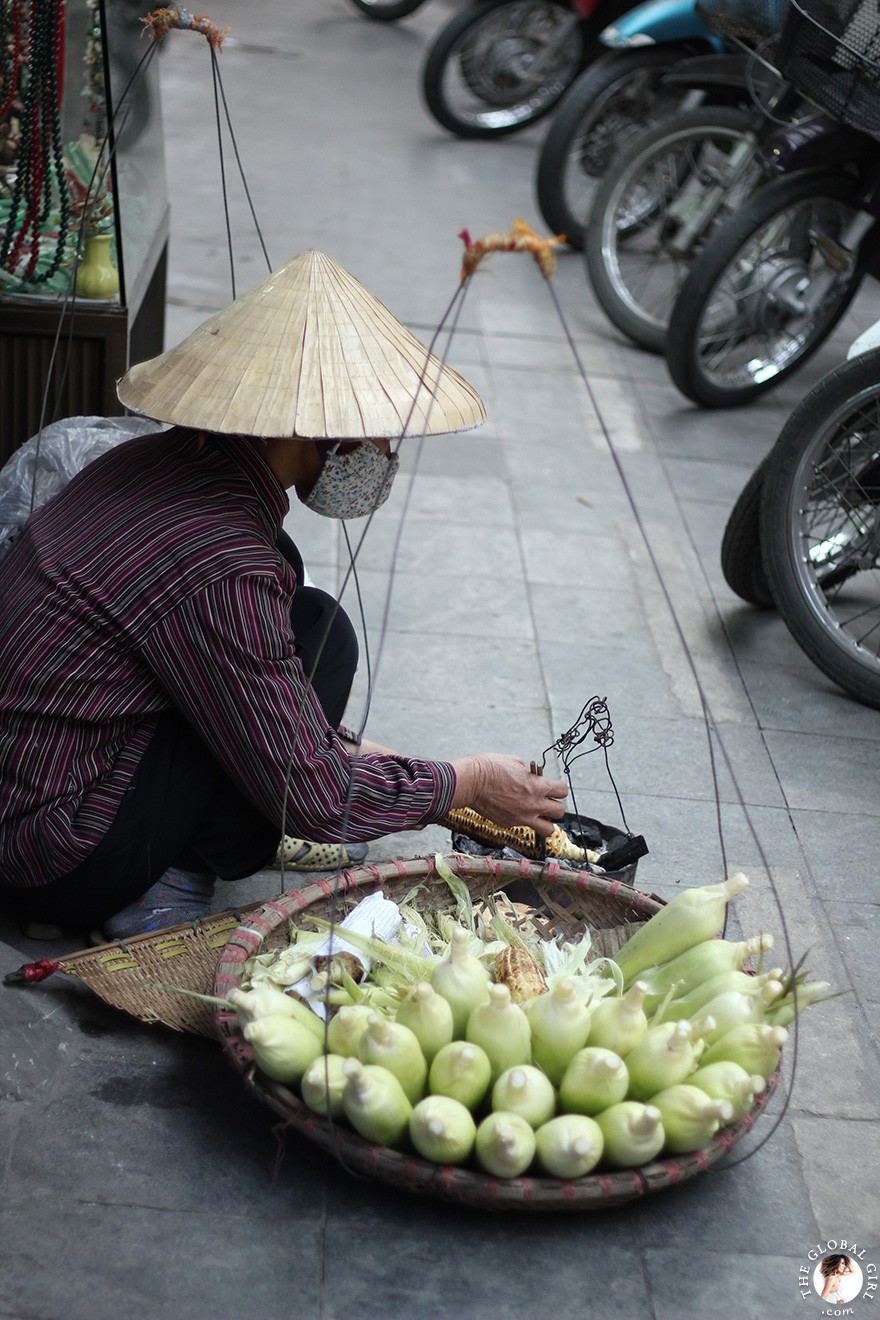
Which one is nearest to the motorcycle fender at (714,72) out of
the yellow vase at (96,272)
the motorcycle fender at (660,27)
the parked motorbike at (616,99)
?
the parked motorbike at (616,99)

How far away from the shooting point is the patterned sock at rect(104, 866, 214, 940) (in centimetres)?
223

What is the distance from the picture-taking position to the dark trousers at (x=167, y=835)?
2100mm

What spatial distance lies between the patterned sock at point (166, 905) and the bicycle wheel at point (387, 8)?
8.53 metres

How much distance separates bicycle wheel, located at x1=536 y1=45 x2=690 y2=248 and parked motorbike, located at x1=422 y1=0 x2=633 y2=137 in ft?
3.98

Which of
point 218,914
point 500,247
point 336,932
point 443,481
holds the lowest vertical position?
point 443,481

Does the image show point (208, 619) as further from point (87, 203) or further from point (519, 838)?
point (87, 203)

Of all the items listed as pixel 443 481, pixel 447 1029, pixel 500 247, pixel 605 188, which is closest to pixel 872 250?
pixel 605 188

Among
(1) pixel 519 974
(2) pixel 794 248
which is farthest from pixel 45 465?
(2) pixel 794 248

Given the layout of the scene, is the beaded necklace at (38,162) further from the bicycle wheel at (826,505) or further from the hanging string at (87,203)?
the bicycle wheel at (826,505)

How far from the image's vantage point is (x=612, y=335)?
5285 mm

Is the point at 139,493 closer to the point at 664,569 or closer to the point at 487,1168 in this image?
the point at 487,1168

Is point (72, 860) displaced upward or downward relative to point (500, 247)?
downward

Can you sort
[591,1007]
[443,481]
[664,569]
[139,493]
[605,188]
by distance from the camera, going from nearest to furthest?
[591,1007] < [139,493] < [664,569] < [443,481] < [605,188]

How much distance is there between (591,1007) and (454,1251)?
35 cm
